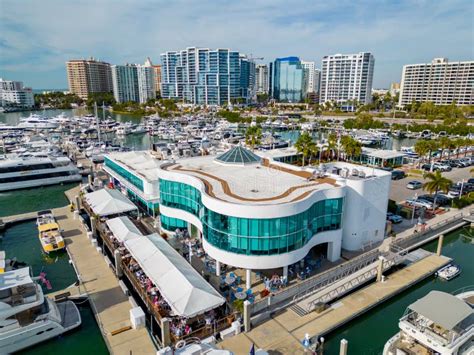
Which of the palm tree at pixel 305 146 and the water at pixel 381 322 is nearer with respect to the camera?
the water at pixel 381 322

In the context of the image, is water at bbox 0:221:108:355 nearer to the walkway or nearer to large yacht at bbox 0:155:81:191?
the walkway

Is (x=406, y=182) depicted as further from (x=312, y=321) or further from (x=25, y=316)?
(x=25, y=316)

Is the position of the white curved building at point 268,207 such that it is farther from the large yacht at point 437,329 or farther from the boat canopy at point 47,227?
the boat canopy at point 47,227

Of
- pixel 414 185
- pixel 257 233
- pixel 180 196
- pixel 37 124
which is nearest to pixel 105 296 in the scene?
pixel 180 196

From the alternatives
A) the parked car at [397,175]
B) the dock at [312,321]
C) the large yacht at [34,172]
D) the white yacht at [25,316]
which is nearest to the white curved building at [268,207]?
the dock at [312,321]

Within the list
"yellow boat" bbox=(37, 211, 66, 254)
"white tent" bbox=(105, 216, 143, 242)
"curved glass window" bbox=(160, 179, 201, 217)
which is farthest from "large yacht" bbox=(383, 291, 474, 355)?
"yellow boat" bbox=(37, 211, 66, 254)

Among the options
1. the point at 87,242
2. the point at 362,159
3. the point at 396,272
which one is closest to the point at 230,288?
the point at 396,272
